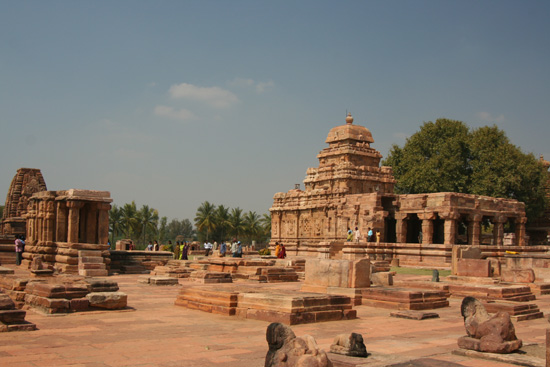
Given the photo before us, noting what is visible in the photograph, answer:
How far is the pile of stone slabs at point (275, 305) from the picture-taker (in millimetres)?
9703

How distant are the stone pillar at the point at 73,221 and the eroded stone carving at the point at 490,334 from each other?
672 inches

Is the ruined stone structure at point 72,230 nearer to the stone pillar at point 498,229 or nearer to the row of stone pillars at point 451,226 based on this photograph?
the row of stone pillars at point 451,226

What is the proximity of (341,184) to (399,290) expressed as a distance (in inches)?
1144

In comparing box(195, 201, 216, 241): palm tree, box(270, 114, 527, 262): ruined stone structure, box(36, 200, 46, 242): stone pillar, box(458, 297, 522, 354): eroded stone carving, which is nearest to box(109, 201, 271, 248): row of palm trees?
box(195, 201, 216, 241): palm tree

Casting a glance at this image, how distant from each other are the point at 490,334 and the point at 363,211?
25.3 m

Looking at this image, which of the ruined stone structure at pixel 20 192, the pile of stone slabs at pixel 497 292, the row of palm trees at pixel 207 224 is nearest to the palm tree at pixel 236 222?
the row of palm trees at pixel 207 224

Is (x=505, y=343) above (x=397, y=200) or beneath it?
beneath

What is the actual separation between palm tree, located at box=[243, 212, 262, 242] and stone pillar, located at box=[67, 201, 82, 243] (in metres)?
56.1

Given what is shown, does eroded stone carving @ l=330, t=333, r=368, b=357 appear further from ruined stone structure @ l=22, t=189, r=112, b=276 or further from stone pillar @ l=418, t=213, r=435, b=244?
stone pillar @ l=418, t=213, r=435, b=244

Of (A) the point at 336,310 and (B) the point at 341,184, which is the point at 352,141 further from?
(A) the point at 336,310

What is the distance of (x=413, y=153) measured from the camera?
52250mm

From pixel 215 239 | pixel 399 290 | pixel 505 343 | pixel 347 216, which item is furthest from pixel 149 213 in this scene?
pixel 505 343

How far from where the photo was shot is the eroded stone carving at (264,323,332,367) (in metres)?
5.36

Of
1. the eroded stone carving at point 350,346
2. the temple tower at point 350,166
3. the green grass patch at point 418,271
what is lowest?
the green grass patch at point 418,271
